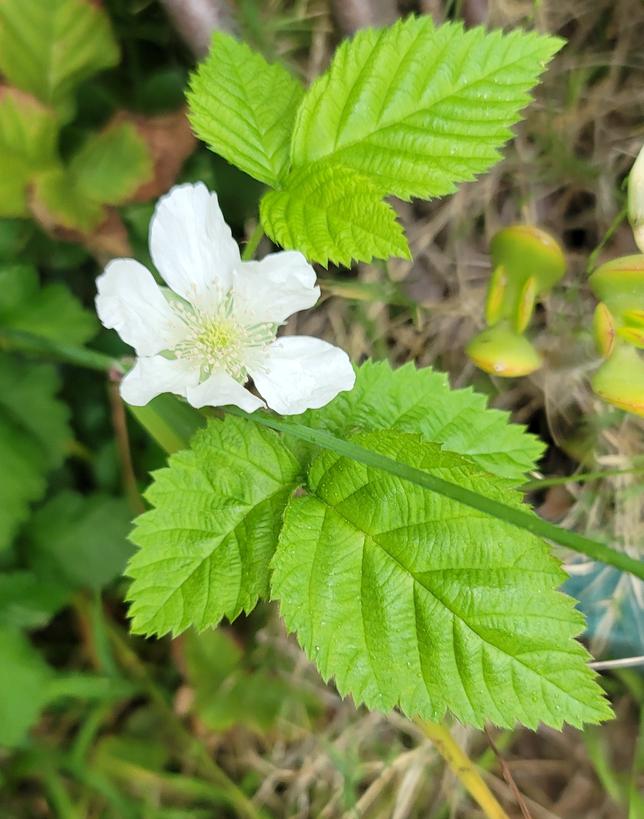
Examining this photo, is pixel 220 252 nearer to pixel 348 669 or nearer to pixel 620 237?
pixel 348 669

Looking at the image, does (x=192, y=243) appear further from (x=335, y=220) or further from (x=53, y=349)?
(x=53, y=349)

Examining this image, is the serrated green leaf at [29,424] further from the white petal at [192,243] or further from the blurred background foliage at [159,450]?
the white petal at [192,243]

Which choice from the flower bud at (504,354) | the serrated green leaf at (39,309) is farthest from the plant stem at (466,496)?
the serrated green leaf at (39,309)

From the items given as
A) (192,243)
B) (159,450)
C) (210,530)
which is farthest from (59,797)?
(192,243)

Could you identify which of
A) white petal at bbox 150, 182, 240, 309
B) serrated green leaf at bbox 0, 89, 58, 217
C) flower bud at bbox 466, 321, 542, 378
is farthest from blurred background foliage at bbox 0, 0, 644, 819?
white petal at bbox 150, 182, 240, 309

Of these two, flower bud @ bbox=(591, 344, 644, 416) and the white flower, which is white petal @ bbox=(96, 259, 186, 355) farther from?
flower bud @ bbox=(591, 344, 644, 416)

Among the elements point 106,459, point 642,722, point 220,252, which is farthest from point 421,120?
point 642,722
